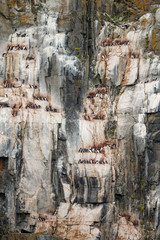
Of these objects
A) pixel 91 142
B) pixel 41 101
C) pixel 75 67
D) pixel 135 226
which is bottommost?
pixel 135 226

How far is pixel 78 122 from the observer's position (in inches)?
1984

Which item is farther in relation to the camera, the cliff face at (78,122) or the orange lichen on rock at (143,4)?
the orange lichen on rock at (143,4)

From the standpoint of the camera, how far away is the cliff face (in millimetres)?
48281

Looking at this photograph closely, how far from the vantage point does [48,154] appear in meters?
49.1

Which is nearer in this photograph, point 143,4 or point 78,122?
point 78,122

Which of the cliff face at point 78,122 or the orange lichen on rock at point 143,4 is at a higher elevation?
the orange lichen on rock at point 143,4

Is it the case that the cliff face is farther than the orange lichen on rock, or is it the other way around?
the orange lichen on rock

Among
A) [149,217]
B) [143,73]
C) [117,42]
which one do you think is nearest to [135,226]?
[149,217]

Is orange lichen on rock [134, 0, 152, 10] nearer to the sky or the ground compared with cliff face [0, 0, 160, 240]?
nearer to the sky

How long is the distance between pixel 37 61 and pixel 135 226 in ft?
56.5

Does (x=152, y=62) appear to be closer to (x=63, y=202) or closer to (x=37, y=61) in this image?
(x=37, y=61)

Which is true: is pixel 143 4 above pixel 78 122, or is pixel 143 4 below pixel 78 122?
above

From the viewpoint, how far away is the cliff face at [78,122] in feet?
158

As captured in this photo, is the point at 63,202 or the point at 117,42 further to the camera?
the point at 117,42
